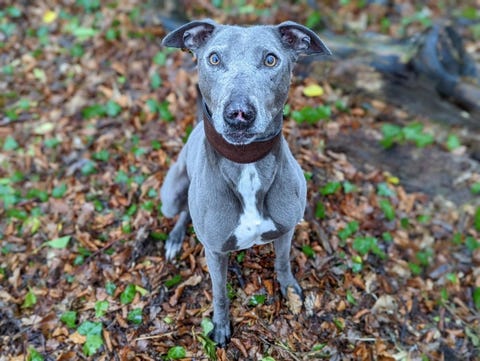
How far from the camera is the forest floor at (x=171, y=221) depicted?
15.0 feet

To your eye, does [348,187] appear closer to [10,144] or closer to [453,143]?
[453,143]

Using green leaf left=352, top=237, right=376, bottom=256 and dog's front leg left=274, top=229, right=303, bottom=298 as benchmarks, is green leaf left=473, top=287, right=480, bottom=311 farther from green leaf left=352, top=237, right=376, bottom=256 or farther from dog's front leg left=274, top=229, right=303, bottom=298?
dog's front leg left=274, top=229, right=303, bottom=298

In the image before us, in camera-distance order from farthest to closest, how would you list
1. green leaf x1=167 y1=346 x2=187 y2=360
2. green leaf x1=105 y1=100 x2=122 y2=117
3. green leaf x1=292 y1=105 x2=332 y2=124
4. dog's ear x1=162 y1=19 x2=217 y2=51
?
1. green leaf x1=105 y1=100 x2=122 y2=117
2. green leaf x1=292 y1=105 x2=332 y2=124
3. green leaf x1=167 y1=346 x2=187 y2=360
4. dog's ear x1=162 y1=19 x2=217 y2=51

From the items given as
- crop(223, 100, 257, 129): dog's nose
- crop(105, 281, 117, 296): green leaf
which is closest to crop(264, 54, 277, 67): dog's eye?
crop(223, 100, 257, 129): dog's nose

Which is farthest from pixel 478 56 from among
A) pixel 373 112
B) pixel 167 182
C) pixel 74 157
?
pixel 74 157

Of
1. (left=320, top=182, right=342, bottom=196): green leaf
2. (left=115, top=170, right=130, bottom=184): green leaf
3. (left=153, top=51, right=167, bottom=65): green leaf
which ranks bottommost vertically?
(left=115, top=170, right=130, bottom=184): green leaf

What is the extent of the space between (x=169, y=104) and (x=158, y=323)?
319cm

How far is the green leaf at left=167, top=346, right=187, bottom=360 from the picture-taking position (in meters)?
4.25

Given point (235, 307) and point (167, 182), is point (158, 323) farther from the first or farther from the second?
point (167, 182)

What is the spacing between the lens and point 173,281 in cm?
480

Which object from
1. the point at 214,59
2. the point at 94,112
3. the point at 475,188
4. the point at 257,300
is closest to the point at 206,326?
the point at 257,300

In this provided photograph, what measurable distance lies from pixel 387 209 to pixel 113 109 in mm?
4009

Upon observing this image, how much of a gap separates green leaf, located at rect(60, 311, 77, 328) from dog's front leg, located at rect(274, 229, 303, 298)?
6.95 ft

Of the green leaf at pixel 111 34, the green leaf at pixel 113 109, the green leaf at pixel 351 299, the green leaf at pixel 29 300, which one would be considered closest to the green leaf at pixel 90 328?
the green leaf at pixel 29 300
